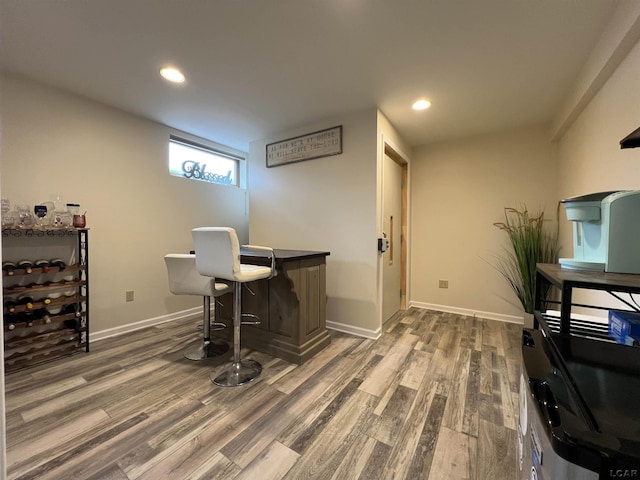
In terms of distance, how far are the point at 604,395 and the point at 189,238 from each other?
3675mm

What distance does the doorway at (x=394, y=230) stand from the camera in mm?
3032

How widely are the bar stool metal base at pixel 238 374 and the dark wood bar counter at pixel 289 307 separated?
0.91 feet

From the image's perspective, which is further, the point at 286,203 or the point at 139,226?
the point at 286,203

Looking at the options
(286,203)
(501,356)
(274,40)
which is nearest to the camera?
(274,40)

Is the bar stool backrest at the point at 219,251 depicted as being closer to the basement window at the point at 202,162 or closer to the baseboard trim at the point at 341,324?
the baseboard trim at the point at 341,324

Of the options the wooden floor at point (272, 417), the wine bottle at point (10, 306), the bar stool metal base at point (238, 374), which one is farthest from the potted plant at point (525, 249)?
the wine bottle at point (10, 306)

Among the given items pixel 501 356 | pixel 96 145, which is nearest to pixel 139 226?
pixel 96 145

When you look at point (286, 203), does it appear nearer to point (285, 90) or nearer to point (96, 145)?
point (285, 90)

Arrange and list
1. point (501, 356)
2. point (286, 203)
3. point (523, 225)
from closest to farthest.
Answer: point (501, 356) < point (523, 225) < point (286, 203)

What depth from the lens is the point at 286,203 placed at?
3.28 meters

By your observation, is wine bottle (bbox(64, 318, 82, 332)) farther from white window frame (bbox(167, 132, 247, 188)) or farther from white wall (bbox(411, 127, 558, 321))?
white wall (bbox(411, 127, 558, 321))

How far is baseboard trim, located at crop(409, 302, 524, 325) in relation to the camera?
3136mm

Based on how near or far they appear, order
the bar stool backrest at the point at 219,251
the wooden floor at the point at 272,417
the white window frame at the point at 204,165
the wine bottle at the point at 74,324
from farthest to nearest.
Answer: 1. the white window frame at the point at 204,165
2. the wine bottle at the point at 74,324
3. the bar stool backrest at the point at 219,251
4. the wooden floor at the point at 272,417

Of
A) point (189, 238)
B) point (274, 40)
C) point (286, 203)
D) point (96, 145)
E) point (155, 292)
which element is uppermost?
point (274, 40)
